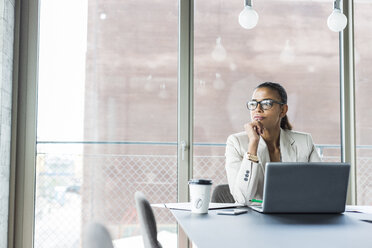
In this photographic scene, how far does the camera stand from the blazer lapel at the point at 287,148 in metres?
2.21

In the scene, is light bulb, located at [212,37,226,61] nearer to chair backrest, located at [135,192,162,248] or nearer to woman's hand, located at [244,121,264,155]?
woman's hand, located at [244,121,264,155]

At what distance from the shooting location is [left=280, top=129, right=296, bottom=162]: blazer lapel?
2211 mm

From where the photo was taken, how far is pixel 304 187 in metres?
1.52

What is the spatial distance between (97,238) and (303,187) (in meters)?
1.05

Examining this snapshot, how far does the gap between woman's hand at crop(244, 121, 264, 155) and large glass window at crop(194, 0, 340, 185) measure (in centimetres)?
96

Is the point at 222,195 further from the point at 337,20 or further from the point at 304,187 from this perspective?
the point at 337,20

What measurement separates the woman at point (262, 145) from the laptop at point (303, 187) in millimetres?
412

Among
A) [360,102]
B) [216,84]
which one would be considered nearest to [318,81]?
Result: [360,102]

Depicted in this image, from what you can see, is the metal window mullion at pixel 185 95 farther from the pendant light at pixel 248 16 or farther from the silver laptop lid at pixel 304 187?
the silver laptop lid at pixel 304 187

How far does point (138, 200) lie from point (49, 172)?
6.37 feet

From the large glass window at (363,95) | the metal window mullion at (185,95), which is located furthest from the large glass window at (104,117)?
the large glass window at (363,95)

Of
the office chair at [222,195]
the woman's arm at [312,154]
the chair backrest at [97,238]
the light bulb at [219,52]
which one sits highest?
the light bulb at [219,52]

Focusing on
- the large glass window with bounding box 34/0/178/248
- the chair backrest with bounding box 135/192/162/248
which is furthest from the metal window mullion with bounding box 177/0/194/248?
the chair backrest with bounding box 135/192/162/248

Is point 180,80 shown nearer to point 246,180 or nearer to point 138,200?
point 246,180
